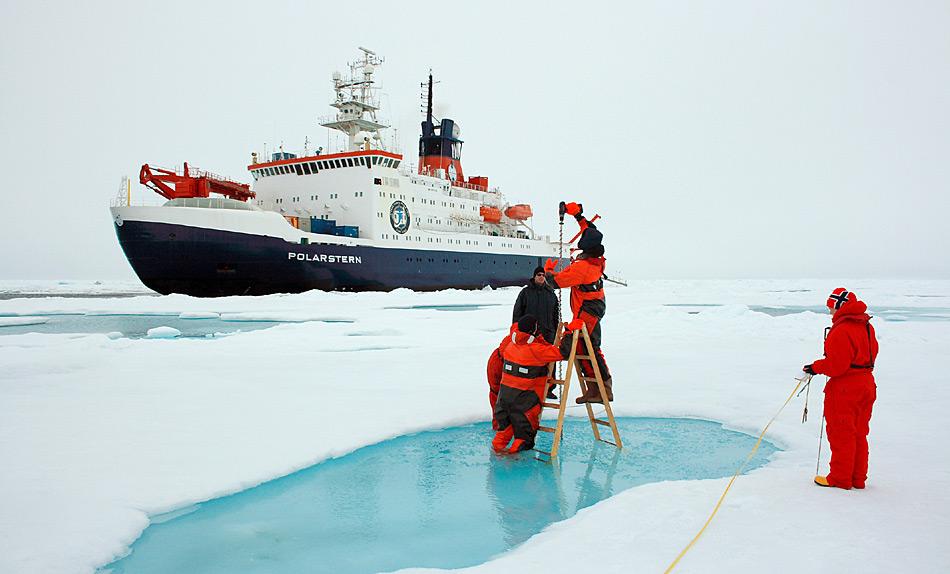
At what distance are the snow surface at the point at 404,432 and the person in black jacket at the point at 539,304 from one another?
3.33 ft

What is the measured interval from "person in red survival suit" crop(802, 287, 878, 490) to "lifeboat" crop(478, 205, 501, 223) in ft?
101

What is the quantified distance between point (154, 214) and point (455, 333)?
15.4 m

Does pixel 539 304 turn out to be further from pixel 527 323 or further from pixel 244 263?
pixel 244 263

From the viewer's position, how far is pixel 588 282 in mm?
4234

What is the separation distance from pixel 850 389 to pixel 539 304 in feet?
7.83

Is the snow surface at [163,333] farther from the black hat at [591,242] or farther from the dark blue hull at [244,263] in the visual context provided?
the dark blue hull at [244,263]

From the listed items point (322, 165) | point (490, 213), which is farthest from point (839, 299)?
point (490, 213)

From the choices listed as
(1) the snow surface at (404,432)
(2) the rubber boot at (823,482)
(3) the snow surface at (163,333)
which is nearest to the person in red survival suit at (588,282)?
(1) the snow surface at (404,432)

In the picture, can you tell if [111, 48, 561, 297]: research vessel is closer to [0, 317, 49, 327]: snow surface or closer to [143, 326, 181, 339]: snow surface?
[0, 317, 49, 327]: snow surface

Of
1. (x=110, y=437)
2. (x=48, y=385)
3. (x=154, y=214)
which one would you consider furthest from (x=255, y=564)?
(x=154, y=214)

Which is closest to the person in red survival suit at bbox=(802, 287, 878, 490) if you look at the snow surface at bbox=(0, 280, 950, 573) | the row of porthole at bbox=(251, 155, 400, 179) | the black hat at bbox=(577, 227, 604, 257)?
the snow surface at bbox=(0, 280, 950, 573)

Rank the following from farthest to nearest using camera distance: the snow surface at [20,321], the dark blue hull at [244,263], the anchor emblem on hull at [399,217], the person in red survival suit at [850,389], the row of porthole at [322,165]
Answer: the anchor emblem on hull at [399,217] → the row of porthole at [322,165] → the dark blue hull at [244,263] → the snow surface at [20,321] → the person in red survival suit at [850,389]

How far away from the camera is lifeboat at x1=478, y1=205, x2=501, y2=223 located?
3344 cm

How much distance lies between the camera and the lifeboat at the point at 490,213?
33438 millimetres
